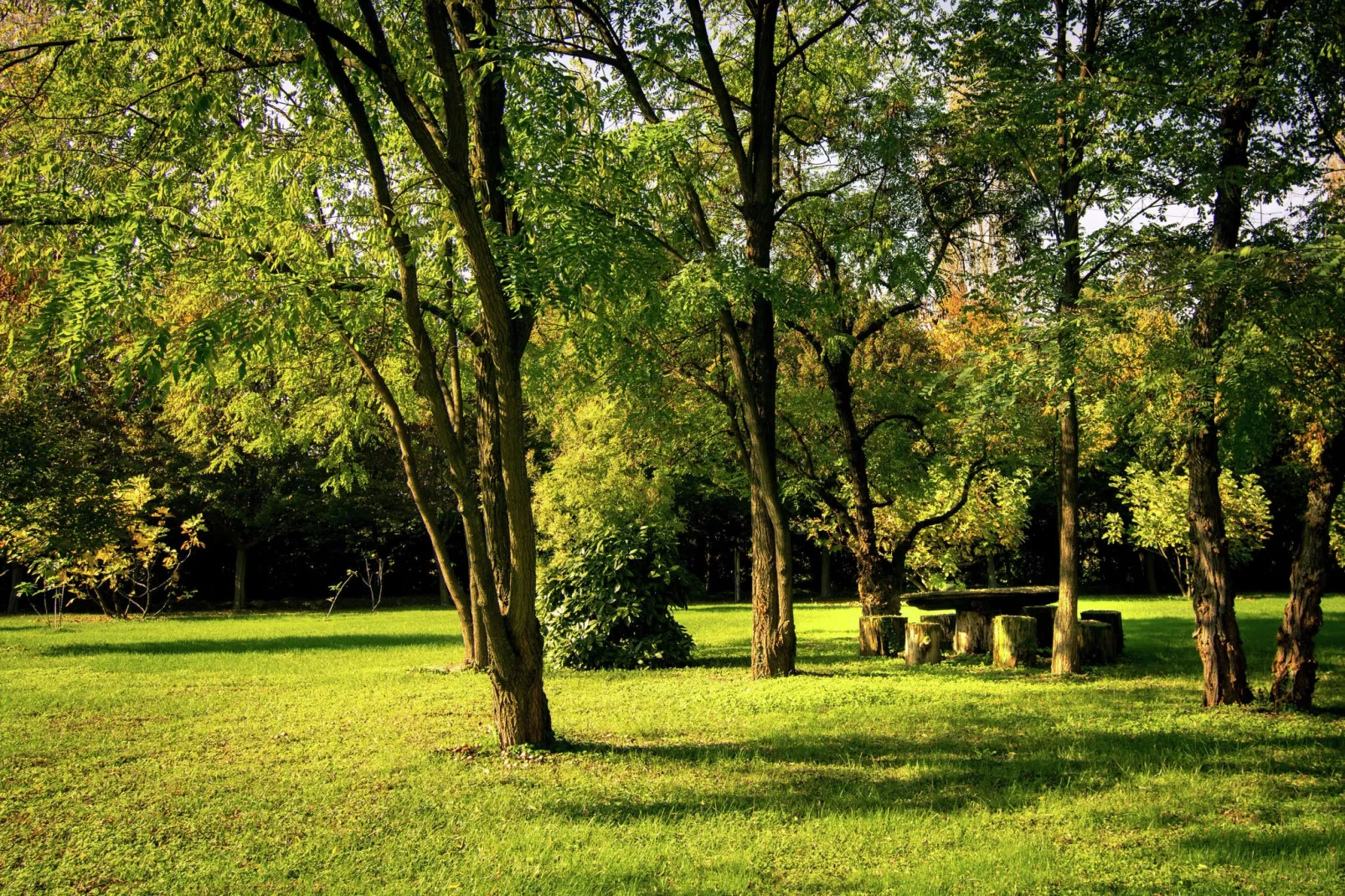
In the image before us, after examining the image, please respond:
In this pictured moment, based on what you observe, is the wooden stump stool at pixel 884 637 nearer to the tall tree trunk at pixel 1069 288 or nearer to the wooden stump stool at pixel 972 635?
the wooden stump stool at pixel 972 635

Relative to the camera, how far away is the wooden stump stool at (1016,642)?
12523mm

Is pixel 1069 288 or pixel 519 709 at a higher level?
pixel 1069 288

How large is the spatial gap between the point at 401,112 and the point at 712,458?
34.9 ft

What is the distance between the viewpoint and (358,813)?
5508 millimetres

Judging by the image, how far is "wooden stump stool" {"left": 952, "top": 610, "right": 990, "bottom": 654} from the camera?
46.6 ft

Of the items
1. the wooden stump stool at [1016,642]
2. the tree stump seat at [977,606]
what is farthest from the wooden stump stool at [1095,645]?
the tree stump seat at [977,606]

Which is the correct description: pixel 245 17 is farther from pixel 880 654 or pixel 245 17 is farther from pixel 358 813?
pixel 880 654

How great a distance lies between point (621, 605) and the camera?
1280 cm

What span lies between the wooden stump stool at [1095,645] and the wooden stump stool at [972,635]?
5.62 ft

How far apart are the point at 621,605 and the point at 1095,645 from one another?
21.2ft

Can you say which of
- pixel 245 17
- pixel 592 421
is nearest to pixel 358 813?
pixel 245 17

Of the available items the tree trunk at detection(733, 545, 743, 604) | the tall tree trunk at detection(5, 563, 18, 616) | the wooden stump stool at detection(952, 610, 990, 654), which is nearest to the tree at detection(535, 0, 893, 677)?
the wooden stump stool at detection(952, 610, 990, 654)

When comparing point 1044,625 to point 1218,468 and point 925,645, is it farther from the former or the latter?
point 1218,468

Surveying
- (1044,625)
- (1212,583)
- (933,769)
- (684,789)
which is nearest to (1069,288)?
(1212,583)
